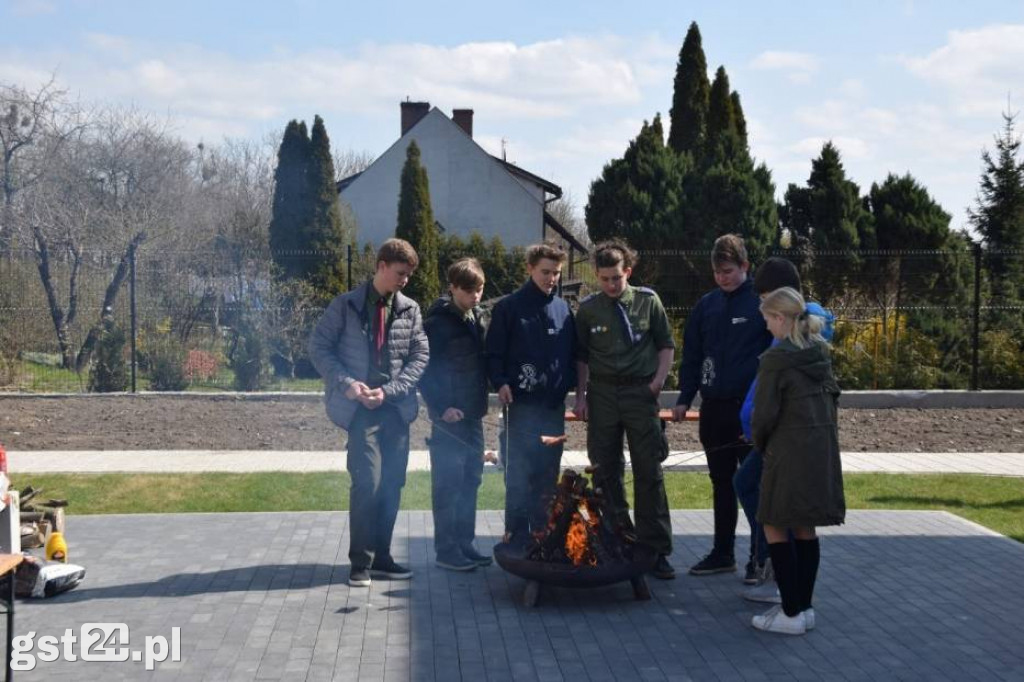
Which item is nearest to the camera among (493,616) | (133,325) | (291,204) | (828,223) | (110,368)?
(493,616)

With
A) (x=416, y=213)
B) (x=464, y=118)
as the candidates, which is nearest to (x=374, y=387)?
(x=416, y=213)

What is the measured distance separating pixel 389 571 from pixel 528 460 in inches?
42.0

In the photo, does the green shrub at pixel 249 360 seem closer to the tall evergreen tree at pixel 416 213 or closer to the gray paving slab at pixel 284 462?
the gray paving slab at pixel 284 462

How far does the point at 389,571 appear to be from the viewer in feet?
22.3

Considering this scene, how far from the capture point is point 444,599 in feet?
20.8

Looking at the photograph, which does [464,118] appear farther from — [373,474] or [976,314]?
[373,474]

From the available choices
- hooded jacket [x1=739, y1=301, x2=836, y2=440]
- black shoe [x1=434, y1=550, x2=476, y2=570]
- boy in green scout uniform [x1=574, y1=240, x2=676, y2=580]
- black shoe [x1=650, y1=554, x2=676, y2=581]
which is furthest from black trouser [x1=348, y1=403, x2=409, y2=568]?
hooded jacket [x1=739, y1=301, x2=836, y2=440]

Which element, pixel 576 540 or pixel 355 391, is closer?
pixel 576 540

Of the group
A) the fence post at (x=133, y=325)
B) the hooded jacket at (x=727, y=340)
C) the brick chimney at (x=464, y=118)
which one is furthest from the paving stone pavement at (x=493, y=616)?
the brick chimney at (x=464, y=118)

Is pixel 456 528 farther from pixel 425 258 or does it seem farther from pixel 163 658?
pixel 425 258

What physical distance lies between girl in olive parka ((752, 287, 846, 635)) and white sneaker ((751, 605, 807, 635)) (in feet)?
1.03

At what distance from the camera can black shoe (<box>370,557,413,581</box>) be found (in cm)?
674

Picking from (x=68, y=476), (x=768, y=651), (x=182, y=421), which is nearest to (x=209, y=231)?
(x=182, y=421)

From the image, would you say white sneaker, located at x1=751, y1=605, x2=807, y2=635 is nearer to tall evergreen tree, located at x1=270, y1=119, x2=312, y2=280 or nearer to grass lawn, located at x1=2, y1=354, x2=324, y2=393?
grass lawn, located at x1=2, y1=354, x2=324, y2=393
